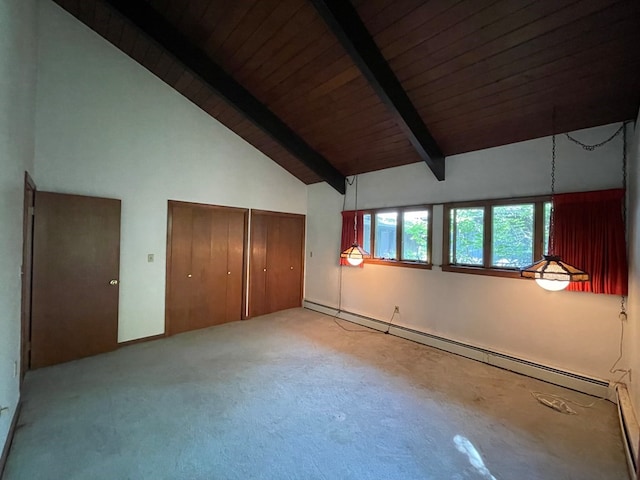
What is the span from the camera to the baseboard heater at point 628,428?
6.19 feet

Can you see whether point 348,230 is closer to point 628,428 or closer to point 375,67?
point 375,67

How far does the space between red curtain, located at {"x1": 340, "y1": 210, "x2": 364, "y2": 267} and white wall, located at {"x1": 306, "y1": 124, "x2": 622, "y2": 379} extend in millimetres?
224

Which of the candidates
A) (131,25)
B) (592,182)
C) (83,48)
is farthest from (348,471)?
(83,48)

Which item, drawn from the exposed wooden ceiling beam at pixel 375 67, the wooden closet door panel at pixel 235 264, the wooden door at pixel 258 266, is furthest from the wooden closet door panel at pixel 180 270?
the exposed wooden ceiling beam at pixel 375 67

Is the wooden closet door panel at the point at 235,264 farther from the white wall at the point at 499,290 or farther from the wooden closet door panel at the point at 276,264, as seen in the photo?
the white wall at the point at 499,290

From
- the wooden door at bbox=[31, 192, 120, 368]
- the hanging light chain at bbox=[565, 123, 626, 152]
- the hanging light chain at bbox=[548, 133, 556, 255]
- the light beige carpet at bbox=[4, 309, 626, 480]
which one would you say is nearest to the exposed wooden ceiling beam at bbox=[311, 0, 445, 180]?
the hanging light chain at bbox=[548, 133, 556, 255]

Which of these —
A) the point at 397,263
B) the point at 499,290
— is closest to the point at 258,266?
the point at 397,263

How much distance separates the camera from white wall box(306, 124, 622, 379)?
9.71 ft

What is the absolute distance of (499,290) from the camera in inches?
142

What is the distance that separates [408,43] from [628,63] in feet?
5.94

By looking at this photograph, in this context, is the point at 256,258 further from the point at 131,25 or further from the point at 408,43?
the point at 408,43

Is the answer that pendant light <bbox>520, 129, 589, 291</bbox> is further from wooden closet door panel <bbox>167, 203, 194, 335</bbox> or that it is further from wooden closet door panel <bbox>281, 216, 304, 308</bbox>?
wooden closet door panel <bbox>167, 203, 194, 335</bbox>

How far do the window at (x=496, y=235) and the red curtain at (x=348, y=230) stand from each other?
1558 millimetres

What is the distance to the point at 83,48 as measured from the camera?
3.58m
